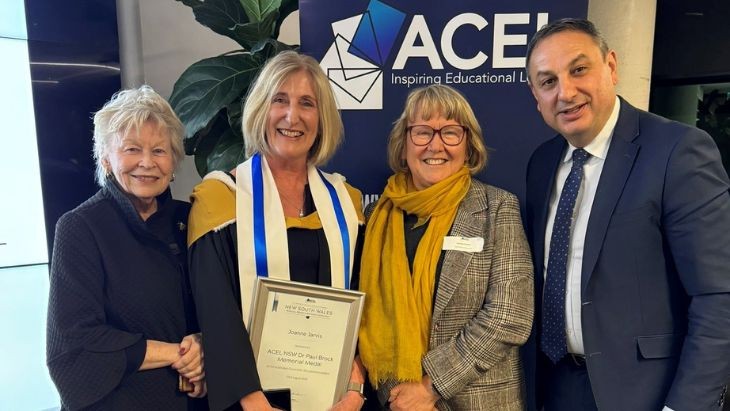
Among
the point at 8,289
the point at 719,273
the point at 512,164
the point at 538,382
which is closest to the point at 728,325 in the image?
the point at 719,273

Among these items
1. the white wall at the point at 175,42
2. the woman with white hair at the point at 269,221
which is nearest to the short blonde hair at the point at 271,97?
the woman with white hair at the point at 269,221

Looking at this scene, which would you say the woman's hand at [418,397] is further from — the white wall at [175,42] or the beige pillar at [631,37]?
the white wall at [175,42]

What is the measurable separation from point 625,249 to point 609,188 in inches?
7.8

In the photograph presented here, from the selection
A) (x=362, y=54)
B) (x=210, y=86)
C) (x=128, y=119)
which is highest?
(x=362, y=54)

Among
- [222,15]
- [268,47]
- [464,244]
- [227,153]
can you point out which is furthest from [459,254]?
[222,15]

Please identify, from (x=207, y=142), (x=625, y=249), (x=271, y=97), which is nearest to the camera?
(x=625, y=249)

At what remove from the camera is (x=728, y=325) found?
134cm

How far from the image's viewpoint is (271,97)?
1692 millimetres

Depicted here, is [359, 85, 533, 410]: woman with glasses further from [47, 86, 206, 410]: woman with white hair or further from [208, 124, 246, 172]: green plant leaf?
[208, 124, 246, 172]: green plant leaf

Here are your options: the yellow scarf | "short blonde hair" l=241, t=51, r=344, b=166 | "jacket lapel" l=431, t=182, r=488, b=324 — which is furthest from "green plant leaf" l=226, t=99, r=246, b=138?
"jacket lapel" l=431, t=182, r=488, b=324

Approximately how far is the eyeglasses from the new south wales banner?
580mm

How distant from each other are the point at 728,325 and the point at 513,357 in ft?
2.13

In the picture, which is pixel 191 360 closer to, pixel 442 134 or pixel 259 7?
pixel 442 134

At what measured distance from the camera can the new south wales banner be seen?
87.6 inches
